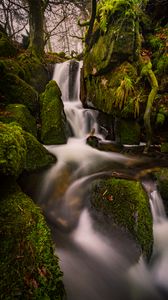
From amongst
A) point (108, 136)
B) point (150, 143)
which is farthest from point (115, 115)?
point (150, 143)

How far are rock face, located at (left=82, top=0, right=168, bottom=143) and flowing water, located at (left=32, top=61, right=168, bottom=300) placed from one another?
2.28 meters

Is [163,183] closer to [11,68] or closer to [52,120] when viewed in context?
[52,120]

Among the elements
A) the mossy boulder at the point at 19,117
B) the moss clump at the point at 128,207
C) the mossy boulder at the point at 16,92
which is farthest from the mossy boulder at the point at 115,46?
the moss clump at the point at 128,207

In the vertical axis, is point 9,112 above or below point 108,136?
above

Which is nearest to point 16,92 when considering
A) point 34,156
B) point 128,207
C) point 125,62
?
point 34,156

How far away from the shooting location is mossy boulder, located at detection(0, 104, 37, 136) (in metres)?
5.49

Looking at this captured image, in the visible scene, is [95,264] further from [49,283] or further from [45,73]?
[45,73]

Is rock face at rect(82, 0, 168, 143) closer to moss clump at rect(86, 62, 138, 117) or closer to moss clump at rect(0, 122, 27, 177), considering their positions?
moss clump at rect(86, 62, 138, 117)

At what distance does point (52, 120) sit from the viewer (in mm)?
6508

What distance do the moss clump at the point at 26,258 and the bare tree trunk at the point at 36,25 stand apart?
8.67m

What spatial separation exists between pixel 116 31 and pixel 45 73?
321 centimetres

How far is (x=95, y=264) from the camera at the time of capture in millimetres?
3279

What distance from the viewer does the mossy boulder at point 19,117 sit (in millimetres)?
5488

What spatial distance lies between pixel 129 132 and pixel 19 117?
10.0ft
